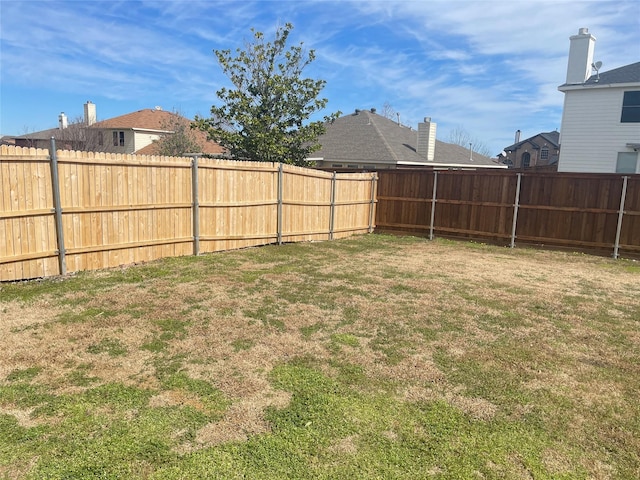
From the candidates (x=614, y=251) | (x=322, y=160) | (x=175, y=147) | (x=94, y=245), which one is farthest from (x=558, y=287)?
(x=175, y=147)

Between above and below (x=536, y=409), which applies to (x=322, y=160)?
above

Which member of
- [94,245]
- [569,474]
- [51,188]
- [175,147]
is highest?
[175,147]

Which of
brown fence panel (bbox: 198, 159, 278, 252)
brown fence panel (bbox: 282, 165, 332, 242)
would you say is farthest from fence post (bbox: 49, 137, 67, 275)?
brown fence panel (bbox: 282, 165, 332, 242)

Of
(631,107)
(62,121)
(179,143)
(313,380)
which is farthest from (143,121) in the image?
(313,380)

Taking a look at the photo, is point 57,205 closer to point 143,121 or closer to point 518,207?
point 518,207

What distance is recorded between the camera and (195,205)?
8.80 meters

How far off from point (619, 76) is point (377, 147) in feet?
35.2

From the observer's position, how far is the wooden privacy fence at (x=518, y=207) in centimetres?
1036

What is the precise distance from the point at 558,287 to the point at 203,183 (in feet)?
22.6

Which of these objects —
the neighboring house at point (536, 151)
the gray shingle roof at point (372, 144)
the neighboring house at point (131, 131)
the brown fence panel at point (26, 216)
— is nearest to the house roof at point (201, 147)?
the neighboring house at point (131, 131)

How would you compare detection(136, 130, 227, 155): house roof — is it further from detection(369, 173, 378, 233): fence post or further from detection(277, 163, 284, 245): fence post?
detection(277, 163, 284, 245): fence post

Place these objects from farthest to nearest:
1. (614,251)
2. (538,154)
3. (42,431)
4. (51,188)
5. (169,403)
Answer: (538,154) < (614,251) < (51,188) < (169,403) < (42,431)

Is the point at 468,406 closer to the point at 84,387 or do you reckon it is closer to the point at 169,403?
the point at 169,403

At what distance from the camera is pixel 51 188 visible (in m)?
6.64
